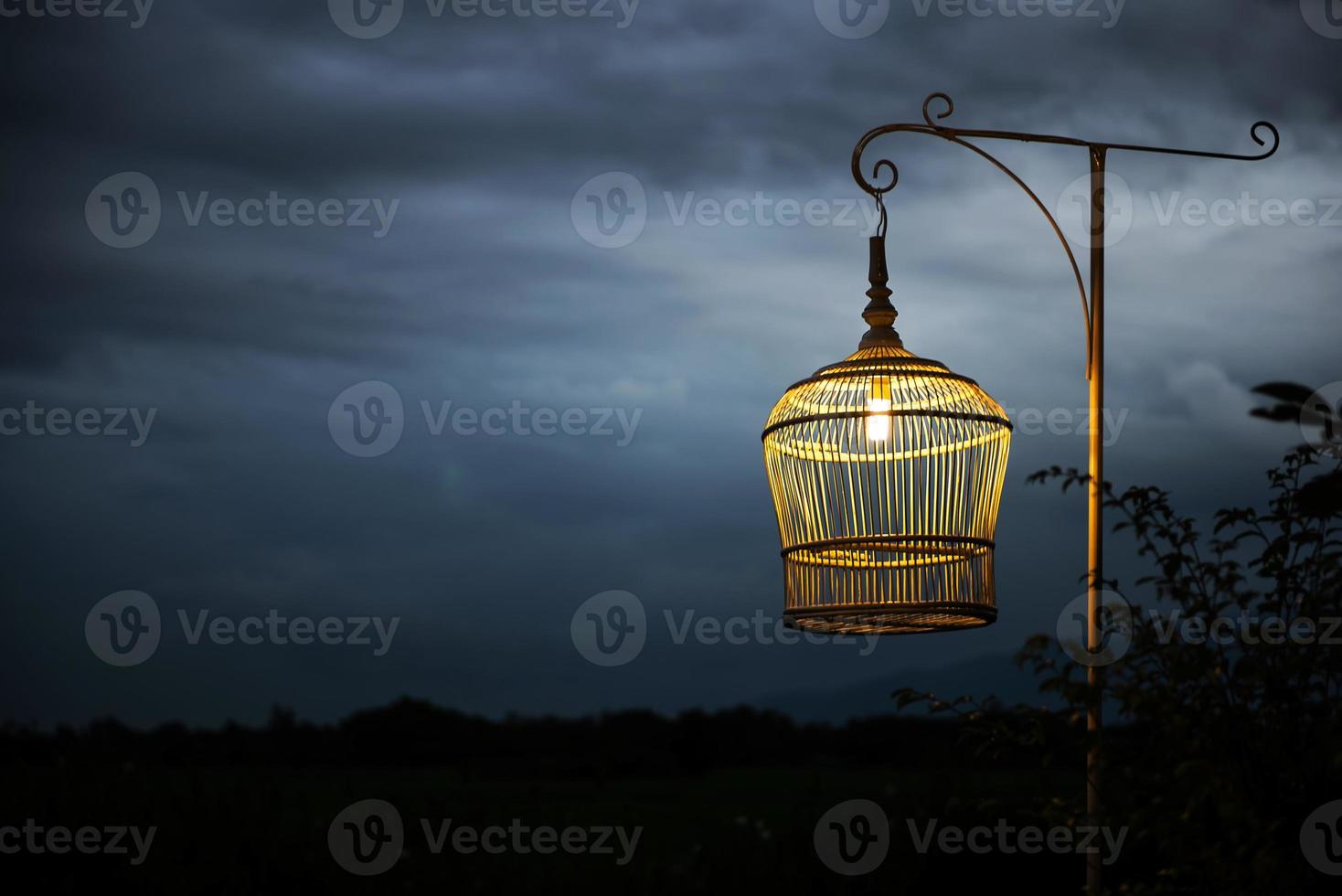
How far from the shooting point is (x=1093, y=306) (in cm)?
484

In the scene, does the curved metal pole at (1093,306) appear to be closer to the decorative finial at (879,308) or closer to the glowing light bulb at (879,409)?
the decorative finial at (879,308)

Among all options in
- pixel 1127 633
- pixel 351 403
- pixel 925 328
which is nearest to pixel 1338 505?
pixel 1127 633

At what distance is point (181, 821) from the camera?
806 cm

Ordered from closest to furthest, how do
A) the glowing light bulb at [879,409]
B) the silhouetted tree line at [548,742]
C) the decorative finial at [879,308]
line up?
the glowing light bulb at [879,409] < the decorative finial at [879,308] < the silhouetted tree line at [548,742]

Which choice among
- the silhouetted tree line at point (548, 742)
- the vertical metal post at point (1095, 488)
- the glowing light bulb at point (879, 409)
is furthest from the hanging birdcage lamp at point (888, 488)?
the silhouetted tree line at point (548, 742)

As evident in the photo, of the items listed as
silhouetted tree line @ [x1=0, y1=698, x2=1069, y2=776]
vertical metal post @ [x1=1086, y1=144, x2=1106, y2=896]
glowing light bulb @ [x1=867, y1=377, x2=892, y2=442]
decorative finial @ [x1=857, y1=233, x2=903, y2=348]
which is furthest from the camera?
silhouetted tree line @ [x1=0, y1=698, x2=1069, y2=776]

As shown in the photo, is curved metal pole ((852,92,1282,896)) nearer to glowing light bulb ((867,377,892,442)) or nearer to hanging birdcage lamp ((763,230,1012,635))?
hanging birdcage lamp ((763,230,1012,635))

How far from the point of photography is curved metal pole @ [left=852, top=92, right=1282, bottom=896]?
4535 millimetres

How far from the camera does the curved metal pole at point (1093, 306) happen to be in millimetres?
4535

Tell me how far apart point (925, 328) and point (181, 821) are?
6.50 meters

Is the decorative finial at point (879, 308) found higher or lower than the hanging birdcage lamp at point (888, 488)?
higher

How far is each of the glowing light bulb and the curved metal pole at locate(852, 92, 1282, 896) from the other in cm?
71

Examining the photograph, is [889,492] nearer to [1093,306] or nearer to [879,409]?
[879,409]

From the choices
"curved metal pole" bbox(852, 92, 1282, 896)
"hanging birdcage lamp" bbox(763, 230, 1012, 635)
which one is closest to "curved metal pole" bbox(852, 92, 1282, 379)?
"curved metal pole" bbox(852, 92, 1282, 896)
